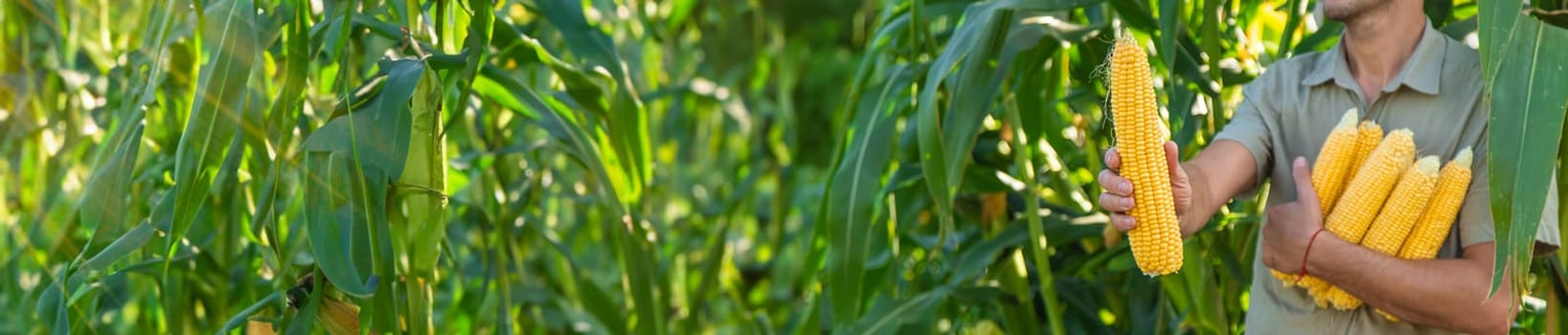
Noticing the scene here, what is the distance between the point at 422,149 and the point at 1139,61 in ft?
1.99

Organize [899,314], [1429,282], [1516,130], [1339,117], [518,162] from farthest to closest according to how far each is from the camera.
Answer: [518,162] < [899,314] < [1339,117] < [1429,282] < [1516,130]

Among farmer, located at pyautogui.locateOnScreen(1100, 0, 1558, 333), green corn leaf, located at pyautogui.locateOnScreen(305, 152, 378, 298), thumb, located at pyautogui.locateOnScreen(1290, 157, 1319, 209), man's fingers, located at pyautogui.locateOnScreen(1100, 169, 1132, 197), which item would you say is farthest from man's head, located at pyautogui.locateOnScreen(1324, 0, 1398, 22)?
green corn leaf, located at pyautogui.locateOnScreen(305, 152, 378, 298)

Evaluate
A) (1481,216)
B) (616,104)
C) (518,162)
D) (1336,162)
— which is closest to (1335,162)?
(1336,162)

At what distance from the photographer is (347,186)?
1257 mm

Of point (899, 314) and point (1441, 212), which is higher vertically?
point (1441, 212)

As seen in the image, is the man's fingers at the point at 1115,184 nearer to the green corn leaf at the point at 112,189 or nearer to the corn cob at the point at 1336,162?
the corn cob at the point at 1336,162

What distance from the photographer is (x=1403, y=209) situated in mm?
1124

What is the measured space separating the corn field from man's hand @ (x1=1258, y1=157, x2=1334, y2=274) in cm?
17

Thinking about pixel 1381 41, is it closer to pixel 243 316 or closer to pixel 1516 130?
pixel 1516 130

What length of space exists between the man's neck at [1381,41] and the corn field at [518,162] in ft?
0.41

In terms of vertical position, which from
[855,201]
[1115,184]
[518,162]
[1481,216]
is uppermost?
[1115,184]

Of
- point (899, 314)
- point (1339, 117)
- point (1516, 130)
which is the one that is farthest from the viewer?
point (899, 314)

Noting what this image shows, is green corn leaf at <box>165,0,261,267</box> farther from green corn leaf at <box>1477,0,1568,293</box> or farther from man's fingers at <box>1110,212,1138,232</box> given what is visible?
green corn leaf at <box>1477,0,1568,293</box>

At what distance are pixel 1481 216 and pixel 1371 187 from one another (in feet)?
0.28
